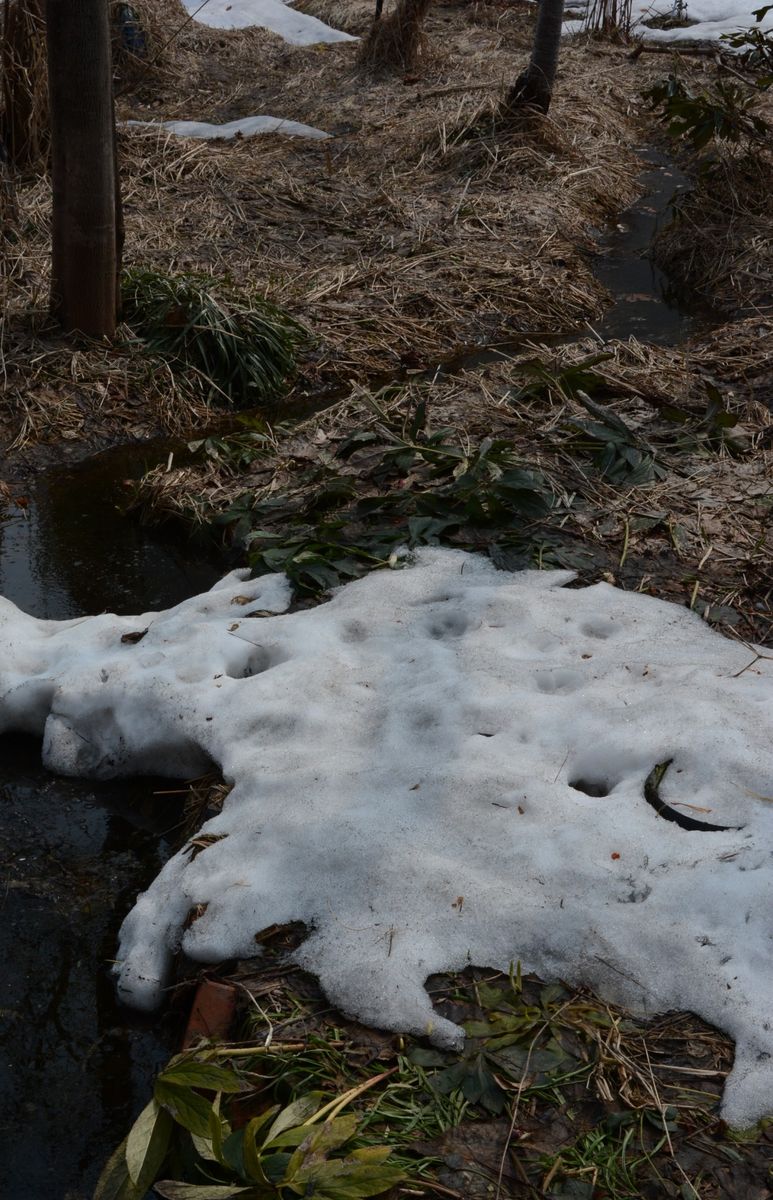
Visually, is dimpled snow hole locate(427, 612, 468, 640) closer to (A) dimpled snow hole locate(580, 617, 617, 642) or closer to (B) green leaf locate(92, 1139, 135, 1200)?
(A) dimpled snow hole locate(580, 617, 617, 642)

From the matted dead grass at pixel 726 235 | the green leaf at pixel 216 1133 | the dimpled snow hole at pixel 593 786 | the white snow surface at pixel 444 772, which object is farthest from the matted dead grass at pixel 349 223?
the green leaf at pixel 216 1133

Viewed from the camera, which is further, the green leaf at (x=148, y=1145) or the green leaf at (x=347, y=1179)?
the green leaf at (x=148, y=1145)

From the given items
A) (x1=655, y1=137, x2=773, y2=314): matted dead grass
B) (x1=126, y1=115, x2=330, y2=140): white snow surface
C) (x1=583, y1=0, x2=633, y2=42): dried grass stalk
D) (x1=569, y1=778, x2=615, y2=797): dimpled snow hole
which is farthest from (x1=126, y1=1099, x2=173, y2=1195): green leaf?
(x1=583, y1=0, x2=633, y2=42): dried grass stalk

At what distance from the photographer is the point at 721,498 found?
3.91 meters

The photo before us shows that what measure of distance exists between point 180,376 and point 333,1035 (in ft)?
12.7

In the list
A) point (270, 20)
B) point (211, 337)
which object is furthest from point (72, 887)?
point (270, 20)

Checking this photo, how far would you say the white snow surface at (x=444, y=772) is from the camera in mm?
2201

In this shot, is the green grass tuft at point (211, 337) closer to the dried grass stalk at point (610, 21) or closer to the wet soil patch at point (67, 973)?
the wet soil patch at point (67, 973)

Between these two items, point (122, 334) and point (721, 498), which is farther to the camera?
point (122, 334)

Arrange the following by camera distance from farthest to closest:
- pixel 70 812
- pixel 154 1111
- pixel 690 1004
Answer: pixel 70 812
pixel 690 1004
pixel 154 1111

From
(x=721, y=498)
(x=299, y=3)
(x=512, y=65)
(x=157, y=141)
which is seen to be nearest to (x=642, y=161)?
(x=512, y=65)

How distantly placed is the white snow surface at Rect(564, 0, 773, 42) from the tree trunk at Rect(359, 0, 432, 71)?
3.75 meters

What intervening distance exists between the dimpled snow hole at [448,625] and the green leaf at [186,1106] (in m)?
1.59

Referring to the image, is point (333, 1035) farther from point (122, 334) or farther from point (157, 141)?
point (157, 141)
